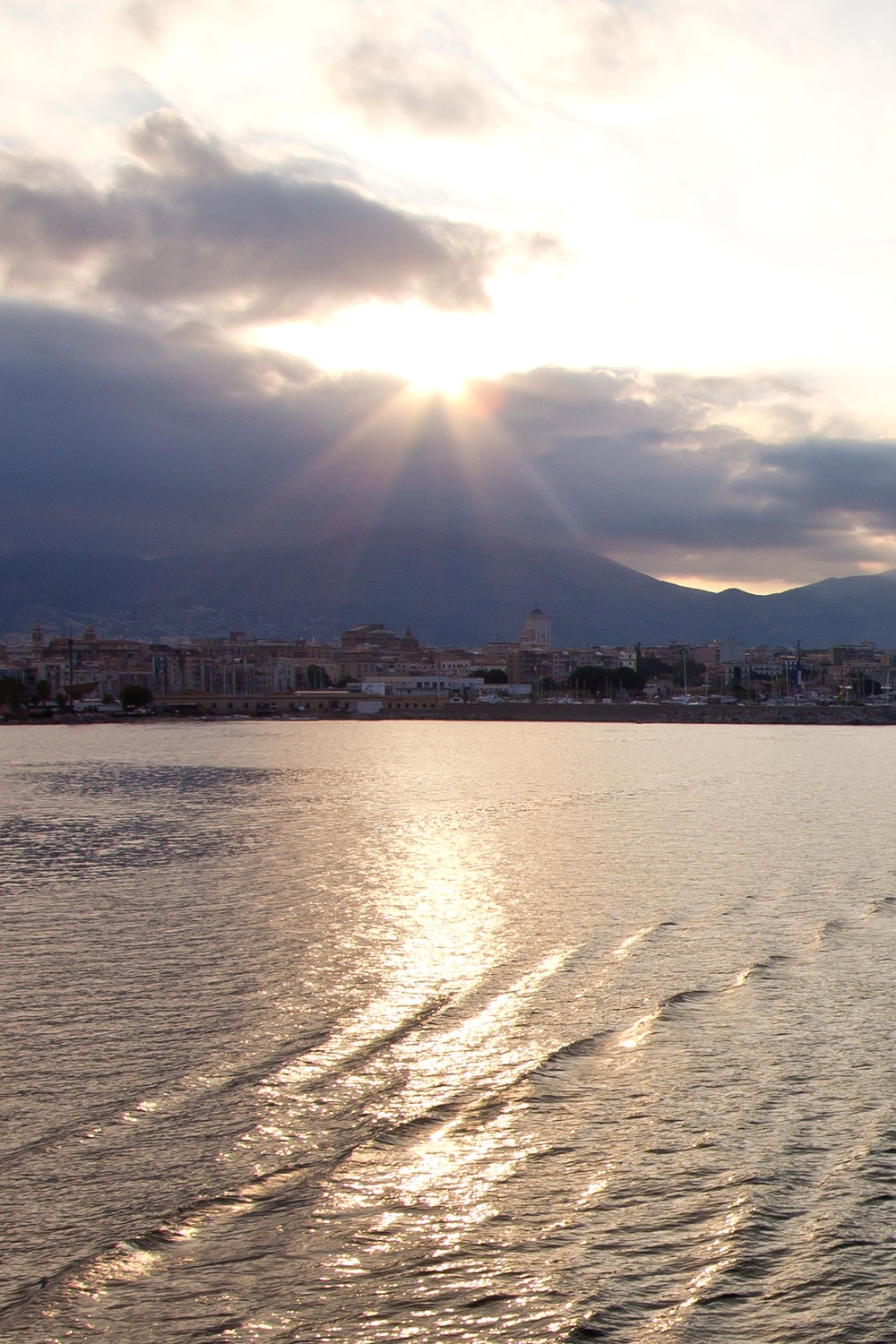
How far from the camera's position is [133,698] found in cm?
12206

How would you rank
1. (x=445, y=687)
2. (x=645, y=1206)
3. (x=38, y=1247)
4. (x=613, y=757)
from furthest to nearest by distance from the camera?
1. (x=445, y=687)
2. (x=613, y=757)
3. (x=645, y=1206)
4. (x=38, y=1247)

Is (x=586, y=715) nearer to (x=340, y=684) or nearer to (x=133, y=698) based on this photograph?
(x=133, y=698)

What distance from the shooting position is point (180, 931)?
47.8 ft

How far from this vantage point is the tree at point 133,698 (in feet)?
400

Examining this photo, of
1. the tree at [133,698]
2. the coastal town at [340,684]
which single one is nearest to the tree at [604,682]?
the coastal town at [340,684]

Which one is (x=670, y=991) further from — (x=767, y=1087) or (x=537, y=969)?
(x=767, y=1087)

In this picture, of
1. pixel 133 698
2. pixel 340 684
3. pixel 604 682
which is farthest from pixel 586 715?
pixel 340 684

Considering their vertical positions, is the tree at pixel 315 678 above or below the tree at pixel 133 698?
above

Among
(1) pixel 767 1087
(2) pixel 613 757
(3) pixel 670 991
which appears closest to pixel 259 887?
(3) pixel 670 991

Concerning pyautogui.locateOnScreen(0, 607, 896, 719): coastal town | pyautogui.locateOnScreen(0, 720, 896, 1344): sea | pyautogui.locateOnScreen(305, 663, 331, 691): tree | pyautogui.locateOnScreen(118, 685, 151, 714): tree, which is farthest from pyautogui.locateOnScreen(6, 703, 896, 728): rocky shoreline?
pyautogui.locateOnScreen(0, 720, 896, 1344): sea

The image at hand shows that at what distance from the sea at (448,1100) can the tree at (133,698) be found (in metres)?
104

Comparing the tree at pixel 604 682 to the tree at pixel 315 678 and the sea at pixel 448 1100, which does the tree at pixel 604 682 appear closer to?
the tree at pixel 315 678

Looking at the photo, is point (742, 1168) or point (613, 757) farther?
point (613, 757)

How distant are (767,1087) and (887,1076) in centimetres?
97
